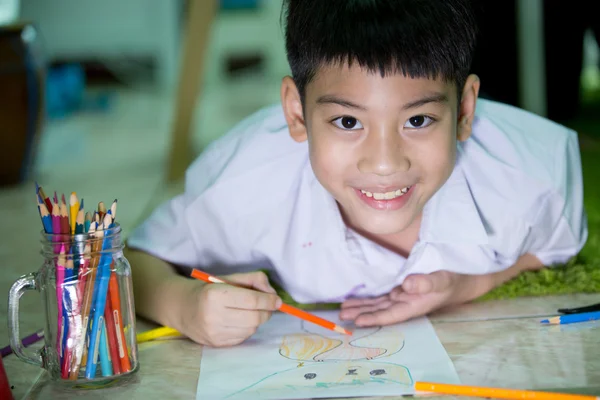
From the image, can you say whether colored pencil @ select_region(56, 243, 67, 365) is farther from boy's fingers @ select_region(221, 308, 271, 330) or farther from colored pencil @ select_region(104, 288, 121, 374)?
boy's fingers @ select_region(221, 308, 271, 330)

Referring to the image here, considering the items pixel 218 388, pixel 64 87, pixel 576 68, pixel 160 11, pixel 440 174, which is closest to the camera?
pixel 218 388

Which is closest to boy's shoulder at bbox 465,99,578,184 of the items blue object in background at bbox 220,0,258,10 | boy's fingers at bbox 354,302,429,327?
boy's fingers at bbox 354,302,429,327

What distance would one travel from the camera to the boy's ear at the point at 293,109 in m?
0.98

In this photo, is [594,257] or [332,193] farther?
[594,257]

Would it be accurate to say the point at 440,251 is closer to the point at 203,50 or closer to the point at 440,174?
the point at 440,174

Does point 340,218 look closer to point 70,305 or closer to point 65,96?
point 70,305

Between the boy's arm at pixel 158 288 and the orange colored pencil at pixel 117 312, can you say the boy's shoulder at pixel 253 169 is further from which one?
the orange colored pencil at pixel 117 312

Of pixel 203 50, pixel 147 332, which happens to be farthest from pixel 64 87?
pixel 147 332

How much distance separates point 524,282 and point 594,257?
0.57 feet

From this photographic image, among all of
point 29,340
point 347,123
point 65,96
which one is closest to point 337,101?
point 347,123

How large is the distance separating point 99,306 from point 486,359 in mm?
394

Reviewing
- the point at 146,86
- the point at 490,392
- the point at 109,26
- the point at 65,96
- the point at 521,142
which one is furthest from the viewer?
the point at 146,86

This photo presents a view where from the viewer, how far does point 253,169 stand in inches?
41.7

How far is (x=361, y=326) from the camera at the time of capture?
3.18ft
